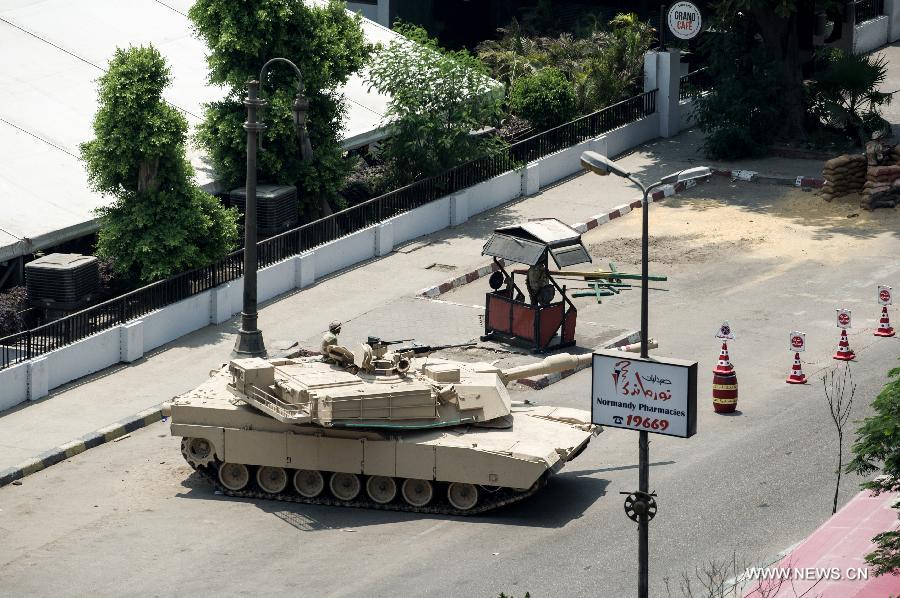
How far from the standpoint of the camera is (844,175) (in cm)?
3622

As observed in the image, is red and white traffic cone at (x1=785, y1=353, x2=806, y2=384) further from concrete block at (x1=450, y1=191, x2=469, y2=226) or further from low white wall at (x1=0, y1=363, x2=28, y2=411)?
low white wall at (x1=0, y1=363, x2=28, y2=411)

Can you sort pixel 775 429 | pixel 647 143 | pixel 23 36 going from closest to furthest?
1. pixel 775 429
2. pixel 23 36
3. pixel 647 143

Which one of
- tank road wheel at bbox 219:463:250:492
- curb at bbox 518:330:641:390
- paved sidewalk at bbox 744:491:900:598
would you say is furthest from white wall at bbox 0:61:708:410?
paved sidewalk at bbox 744:491:900:598

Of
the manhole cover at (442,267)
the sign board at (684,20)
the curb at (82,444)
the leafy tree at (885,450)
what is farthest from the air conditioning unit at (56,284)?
the sign board at (684,20)

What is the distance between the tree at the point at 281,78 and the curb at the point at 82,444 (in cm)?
829

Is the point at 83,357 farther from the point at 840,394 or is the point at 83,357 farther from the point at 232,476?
the point at 840,394

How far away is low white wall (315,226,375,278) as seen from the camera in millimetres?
32969

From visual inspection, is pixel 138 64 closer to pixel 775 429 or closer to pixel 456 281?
pixel 456 281

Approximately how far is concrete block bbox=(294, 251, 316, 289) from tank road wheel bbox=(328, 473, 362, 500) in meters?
9.69

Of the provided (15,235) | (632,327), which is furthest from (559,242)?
(15,235)

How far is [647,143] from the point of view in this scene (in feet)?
136

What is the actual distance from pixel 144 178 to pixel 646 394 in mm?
15323

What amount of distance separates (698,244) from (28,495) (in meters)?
16.0

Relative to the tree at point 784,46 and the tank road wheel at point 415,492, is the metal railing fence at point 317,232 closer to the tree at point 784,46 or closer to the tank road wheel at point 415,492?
the tree at point 784,46
